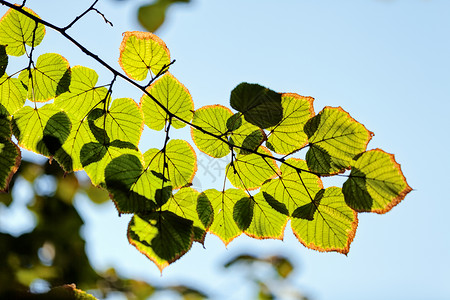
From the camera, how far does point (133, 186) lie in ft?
1.77

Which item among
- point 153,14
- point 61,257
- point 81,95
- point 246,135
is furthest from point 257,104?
point 61,257

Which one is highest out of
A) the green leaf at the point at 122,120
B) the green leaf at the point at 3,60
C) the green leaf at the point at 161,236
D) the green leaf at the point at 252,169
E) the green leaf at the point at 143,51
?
the green leaf at the point at 143,51

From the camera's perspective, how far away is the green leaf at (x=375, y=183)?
520mm

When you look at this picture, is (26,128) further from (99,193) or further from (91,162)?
(99,193)

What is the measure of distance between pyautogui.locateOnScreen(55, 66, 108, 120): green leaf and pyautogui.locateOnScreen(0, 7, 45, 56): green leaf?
0.26ft

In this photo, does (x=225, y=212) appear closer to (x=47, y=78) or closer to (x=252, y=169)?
(x=252, y=169)

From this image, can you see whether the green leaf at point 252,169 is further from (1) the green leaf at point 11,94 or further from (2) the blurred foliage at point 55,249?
(2) the blurred foliage at point 55,249

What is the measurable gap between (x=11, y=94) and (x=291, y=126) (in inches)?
18.1

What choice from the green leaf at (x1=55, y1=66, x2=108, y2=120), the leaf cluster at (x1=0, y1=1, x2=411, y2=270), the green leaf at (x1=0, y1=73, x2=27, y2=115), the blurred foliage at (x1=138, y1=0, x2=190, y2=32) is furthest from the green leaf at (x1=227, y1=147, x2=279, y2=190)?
the blurred foliage at (x1=138, y1=0, x2=190, y2=32)

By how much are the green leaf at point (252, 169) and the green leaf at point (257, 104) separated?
0.06 metres

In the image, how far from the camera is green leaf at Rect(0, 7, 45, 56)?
596mm

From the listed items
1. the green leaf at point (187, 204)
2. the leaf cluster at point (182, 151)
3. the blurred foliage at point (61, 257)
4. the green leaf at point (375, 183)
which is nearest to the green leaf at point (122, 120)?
the leaf cluster at point (182, 151)

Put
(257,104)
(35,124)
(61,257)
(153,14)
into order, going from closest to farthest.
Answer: (257,104), (35,124), (153,14), (61,257)

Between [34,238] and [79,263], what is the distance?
11.0 inches
